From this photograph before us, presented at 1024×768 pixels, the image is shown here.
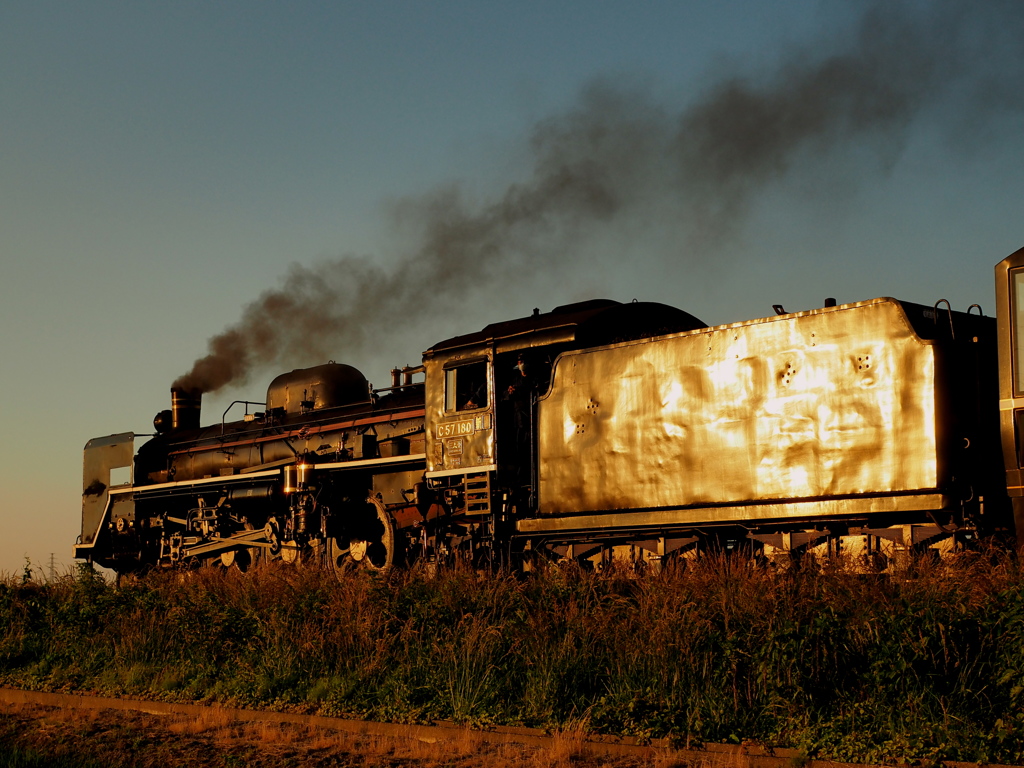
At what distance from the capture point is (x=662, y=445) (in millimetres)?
11414

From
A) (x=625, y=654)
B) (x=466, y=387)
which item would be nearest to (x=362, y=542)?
(x=466, y=387)

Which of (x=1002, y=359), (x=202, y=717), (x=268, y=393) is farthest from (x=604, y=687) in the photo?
(x=268, y=393)

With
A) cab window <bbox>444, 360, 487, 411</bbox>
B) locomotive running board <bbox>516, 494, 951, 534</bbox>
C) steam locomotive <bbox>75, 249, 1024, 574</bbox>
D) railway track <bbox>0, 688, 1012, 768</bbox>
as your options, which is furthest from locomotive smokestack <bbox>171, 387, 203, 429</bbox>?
railway track <bbox>0, 688, 1012, 768</bbox>

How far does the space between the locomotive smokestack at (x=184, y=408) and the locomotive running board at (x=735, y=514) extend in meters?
10.6

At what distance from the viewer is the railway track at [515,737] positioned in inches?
244

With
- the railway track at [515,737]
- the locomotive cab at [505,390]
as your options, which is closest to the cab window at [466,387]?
the locomotive cab at [505,390]

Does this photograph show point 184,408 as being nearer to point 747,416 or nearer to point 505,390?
point 505,390

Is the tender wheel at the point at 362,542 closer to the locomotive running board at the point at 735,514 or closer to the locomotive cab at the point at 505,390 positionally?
the locomotive cab at the point at 505,390

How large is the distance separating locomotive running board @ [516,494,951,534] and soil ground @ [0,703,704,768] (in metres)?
4.11

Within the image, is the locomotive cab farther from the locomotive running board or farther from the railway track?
the railway track

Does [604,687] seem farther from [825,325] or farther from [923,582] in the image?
[825,325]

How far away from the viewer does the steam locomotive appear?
31.3ft

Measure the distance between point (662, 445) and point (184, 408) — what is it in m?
12.6

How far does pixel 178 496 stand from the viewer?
18.8 meters
